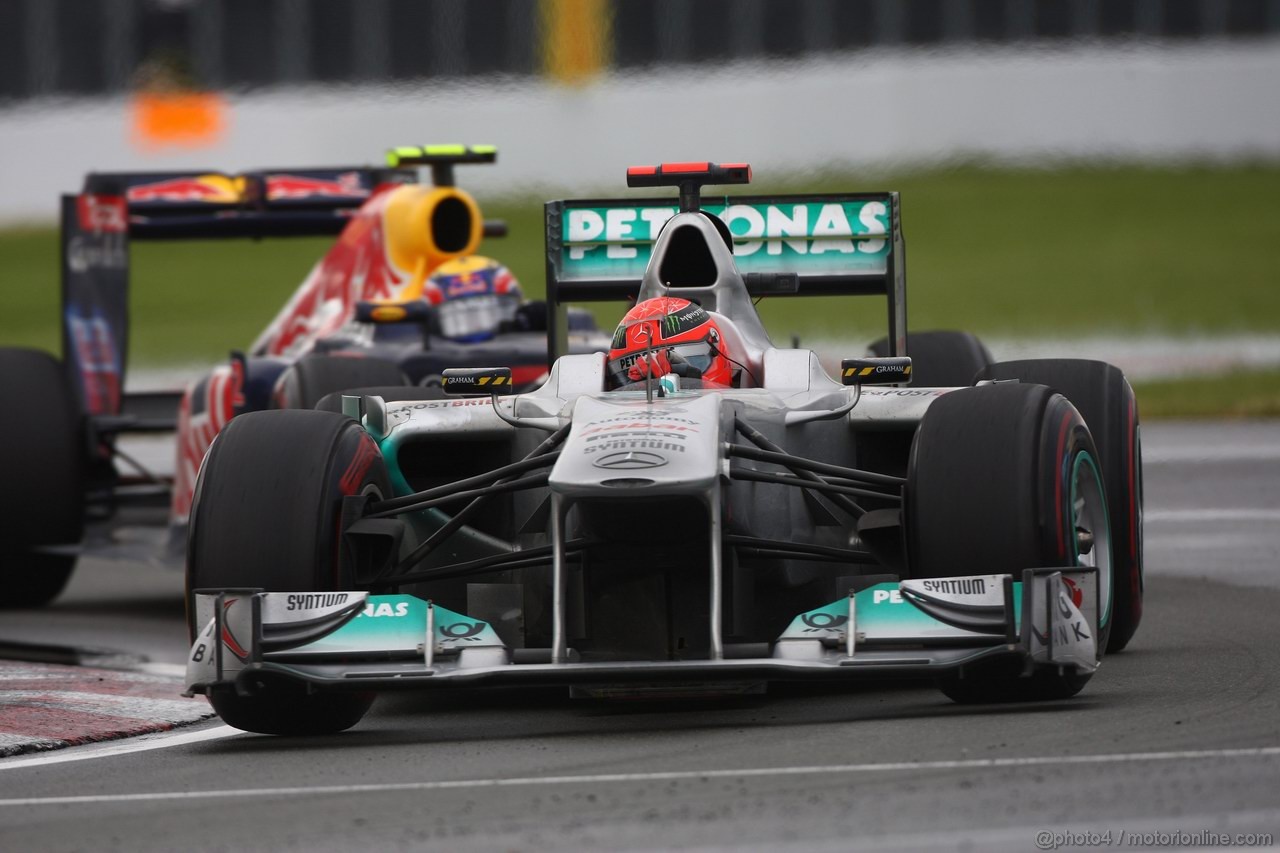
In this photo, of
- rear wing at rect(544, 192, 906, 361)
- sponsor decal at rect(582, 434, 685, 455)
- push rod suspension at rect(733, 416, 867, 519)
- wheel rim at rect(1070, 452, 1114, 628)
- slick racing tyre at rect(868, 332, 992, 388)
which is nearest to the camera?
sponsor decal at rect(582, 434, 685, 455)

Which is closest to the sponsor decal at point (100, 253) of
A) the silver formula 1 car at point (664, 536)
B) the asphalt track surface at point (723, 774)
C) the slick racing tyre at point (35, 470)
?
the slick racing tyre at point (35, 470)

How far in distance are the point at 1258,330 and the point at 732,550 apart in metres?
23.4

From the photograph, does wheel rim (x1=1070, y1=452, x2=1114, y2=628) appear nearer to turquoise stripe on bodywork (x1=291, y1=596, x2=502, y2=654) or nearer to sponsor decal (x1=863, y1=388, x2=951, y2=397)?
sponsor decal (x1=863, y1=388, x2=951, y2=397)

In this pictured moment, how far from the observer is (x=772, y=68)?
34.9m

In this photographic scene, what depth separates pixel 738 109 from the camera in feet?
117

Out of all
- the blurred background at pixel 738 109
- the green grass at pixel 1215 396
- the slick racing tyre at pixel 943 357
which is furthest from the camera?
the blurred background at pixel 738 109

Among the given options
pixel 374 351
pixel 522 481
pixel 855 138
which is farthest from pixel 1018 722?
pixel 855 138

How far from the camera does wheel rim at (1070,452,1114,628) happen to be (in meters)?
7.80

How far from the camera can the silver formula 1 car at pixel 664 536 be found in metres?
7.02

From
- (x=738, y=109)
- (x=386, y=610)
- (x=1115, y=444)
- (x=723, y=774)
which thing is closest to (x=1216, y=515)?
(x=1115, y=444)

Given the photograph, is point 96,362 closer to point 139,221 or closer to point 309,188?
point 139,221

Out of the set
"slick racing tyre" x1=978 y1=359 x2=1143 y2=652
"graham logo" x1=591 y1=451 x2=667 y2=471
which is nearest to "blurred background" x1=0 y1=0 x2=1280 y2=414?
"slick racing tyre" x1=978 y1=359 x2=1143 y2=652

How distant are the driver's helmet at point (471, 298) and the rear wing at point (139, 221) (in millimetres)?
1300

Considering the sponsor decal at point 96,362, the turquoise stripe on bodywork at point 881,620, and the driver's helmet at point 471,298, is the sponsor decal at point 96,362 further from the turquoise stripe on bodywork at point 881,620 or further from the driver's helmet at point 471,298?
the turquoise stripe on bodywork at point 881,620
